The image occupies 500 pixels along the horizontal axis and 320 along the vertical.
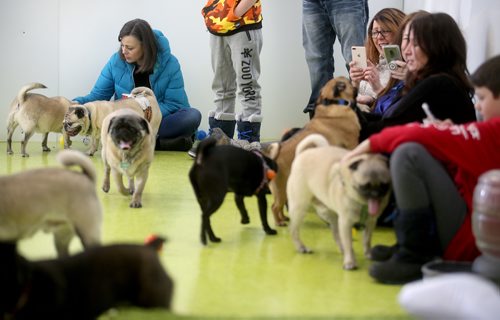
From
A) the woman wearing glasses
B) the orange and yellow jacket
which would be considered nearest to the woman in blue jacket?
the orange and yellow jacket

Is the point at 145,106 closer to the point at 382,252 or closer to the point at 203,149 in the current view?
the point at 203,149

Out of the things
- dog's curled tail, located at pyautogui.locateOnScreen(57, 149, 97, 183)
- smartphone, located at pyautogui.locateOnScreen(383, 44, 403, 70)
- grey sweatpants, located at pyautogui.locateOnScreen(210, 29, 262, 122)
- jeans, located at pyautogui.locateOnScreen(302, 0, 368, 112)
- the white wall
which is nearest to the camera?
dog's curled tail, located at pyautogui.locateOnScreen(57, 149, 97, 183)

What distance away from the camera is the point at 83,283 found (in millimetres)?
2111

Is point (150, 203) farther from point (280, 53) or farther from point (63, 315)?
point (280, 53)

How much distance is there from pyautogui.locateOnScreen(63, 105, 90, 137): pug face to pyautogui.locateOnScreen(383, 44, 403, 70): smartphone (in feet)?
10.8

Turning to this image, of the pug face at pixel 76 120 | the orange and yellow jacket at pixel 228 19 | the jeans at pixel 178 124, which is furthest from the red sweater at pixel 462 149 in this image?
the jeans at pixel 178 124

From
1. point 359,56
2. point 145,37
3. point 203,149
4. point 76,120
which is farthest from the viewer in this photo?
point 145,37

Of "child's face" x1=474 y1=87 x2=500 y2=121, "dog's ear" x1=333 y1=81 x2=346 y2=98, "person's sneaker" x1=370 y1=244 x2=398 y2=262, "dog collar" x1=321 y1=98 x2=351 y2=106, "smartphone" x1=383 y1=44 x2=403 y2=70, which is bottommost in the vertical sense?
"person's sneaker" x1=370 y1=244 x2=398 y2=262

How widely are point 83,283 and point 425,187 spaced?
1494 mm

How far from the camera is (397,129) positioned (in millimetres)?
3025

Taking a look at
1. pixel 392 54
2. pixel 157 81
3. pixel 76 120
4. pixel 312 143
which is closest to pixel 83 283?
pixel 312 143

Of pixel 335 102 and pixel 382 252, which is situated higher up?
pixel 335 102

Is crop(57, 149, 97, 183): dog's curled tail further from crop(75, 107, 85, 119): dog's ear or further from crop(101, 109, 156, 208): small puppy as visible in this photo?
crop(75, 107, 85, 119): dog's ear

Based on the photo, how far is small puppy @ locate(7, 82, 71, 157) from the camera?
686 cm
